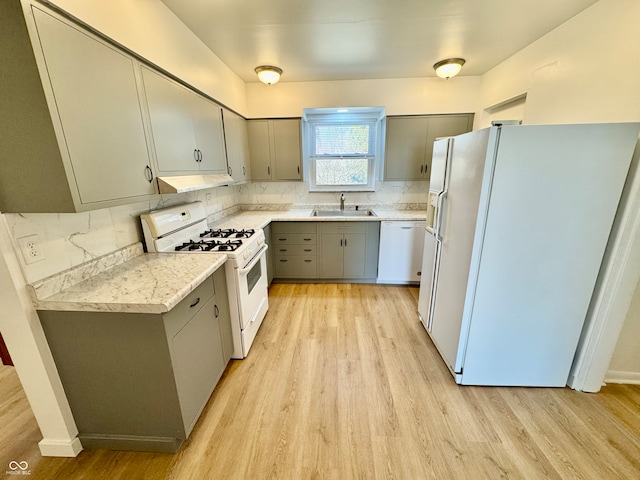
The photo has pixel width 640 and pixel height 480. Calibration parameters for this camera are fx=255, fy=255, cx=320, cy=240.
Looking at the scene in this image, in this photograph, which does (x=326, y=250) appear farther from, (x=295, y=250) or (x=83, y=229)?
(x=83, y=229)

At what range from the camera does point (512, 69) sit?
258 centimetres

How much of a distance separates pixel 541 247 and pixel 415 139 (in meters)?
2.19

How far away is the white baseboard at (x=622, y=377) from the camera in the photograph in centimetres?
185

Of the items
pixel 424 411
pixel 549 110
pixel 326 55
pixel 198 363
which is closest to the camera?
pixel 198 363

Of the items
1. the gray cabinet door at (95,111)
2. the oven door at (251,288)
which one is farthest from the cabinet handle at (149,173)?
the oven door at (251,288)

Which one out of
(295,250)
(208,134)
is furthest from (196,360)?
(295,250)

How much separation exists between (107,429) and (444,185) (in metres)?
2.70

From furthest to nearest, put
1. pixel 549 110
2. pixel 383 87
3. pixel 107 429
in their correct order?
pixel 383 87
pixel 549 110
pixel 107 429

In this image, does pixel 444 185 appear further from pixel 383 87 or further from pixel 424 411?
pixel 383 87

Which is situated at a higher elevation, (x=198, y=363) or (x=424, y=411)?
(x=198, y=363)

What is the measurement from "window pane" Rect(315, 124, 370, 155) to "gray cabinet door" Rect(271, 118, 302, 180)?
0.46m

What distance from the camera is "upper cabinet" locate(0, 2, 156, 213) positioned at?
97 centimetres

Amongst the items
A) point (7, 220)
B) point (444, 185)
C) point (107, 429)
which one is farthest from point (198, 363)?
point (444, 185)

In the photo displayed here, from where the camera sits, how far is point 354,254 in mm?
3352
